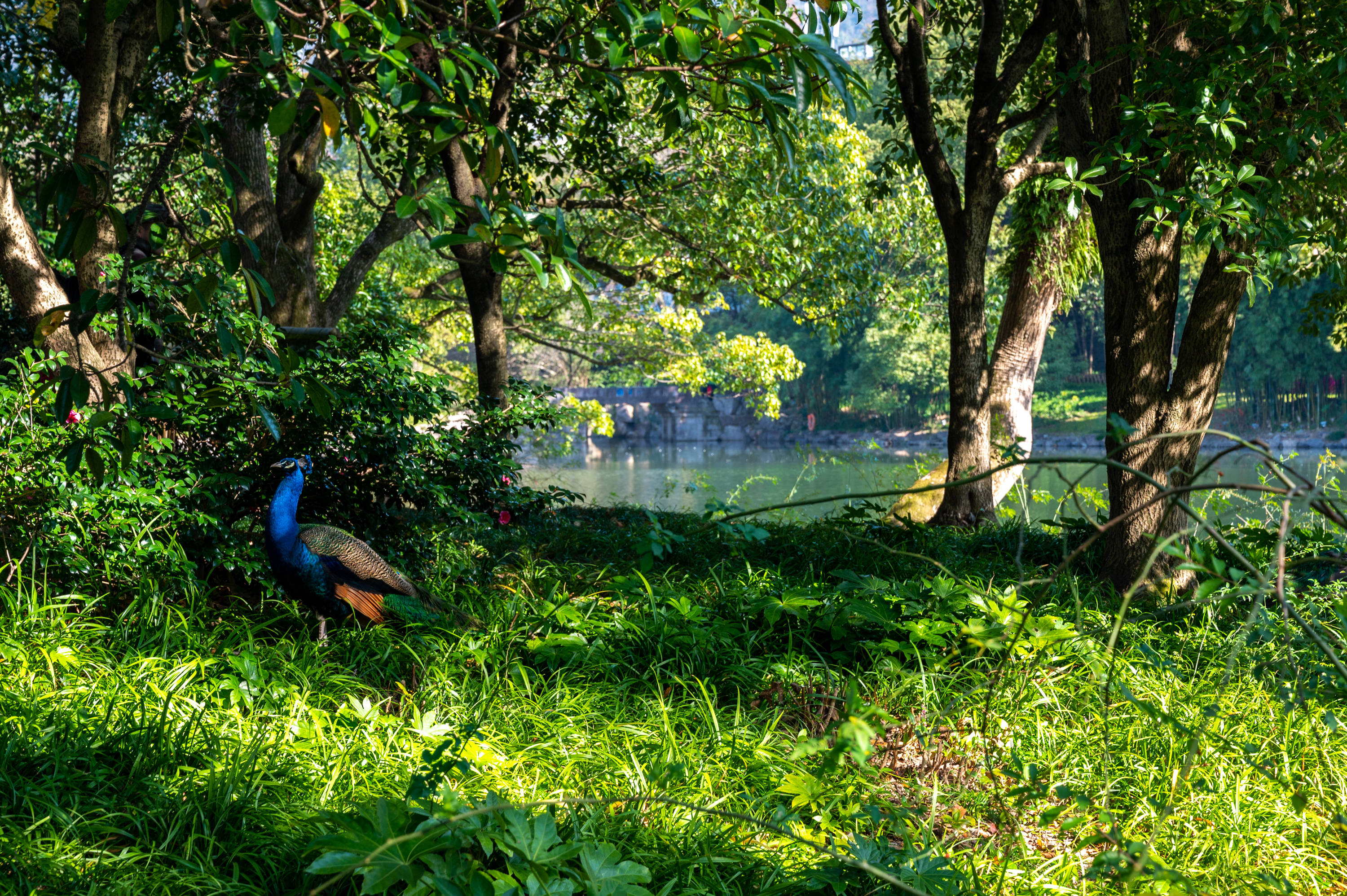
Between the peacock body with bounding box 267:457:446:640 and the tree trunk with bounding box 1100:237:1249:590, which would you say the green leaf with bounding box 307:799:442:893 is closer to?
the peacock body with bounding box 267:457:446:640

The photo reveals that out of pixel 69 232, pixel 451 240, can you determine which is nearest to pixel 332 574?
pixel 69 232

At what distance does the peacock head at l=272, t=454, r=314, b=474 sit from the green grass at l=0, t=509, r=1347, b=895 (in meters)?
0.55

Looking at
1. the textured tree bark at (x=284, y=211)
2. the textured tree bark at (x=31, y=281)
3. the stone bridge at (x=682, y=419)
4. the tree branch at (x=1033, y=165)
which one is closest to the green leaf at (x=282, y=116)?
the textured tree bark at (x=31, y=281)

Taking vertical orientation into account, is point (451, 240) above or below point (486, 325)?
below

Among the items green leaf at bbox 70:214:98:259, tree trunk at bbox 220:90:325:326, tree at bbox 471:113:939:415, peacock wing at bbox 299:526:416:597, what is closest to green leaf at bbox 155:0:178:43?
green leaf at bbox 70:214:98:259

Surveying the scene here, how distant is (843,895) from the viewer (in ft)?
6.83

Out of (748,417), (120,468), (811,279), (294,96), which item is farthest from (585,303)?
(748,417)

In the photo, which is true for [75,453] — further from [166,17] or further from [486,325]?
[486,325]

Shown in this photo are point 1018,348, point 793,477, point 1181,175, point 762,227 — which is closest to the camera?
point 1181,175

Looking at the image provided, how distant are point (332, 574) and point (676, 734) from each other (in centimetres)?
147

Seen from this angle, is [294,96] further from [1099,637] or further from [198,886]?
[1099,637]

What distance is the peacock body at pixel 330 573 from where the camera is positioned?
348 centimetres

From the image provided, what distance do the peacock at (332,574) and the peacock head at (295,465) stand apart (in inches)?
2.3

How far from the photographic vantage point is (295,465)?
3.73m
